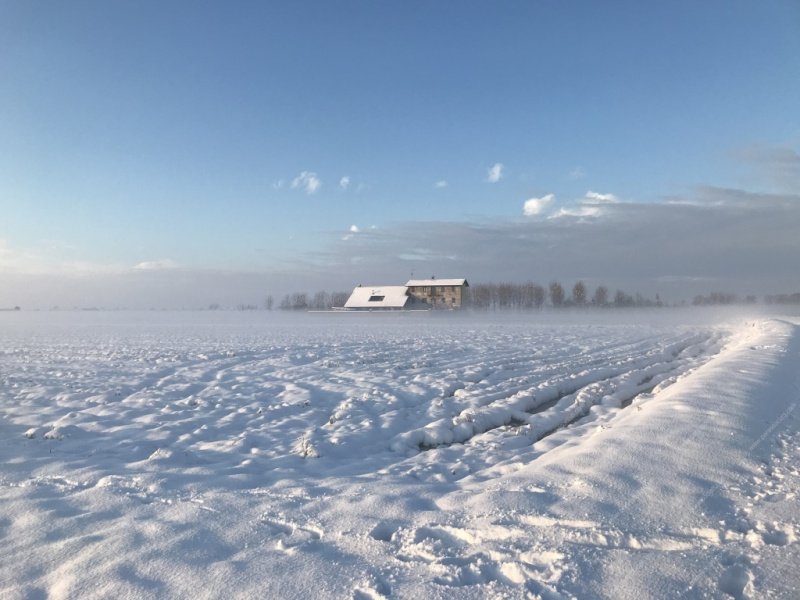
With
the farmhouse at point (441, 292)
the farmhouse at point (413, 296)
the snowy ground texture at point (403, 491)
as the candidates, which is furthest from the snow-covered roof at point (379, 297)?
the snowy ground texture at point (403, 491)

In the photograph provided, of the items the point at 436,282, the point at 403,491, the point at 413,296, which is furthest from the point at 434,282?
the point at 403,491

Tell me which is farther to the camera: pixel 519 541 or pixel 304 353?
pixel 304 353

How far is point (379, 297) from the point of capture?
85125 millimetres

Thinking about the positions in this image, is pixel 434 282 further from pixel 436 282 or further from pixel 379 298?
pixel 379 298

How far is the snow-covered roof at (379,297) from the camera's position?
82.5 metres

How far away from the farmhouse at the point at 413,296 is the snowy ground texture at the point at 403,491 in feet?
235

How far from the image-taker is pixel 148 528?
4.31 metres

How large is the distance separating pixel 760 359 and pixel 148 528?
1526 centimetres

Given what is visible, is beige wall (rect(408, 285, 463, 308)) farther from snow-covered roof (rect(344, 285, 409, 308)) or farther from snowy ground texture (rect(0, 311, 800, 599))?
snowy ground texture (rect(0, 311, 800, 599))

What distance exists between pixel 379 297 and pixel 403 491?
263 ft

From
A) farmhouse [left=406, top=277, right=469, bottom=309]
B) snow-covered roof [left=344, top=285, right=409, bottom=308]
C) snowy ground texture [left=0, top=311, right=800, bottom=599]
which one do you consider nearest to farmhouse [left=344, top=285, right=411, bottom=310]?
snow-covered roof [left=344, top=285, right=409, bottom=308]

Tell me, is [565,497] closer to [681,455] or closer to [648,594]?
[648,594]

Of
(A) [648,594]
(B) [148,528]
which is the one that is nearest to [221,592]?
(B) [148,528]

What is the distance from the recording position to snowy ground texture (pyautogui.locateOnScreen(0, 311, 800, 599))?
340 centimetres
